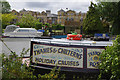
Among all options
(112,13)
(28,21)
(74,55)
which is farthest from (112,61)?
(112,13)

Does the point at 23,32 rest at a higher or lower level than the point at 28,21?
lower

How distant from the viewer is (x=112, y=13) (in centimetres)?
1984

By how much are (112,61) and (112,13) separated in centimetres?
1625

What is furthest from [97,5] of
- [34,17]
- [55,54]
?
[55,54]

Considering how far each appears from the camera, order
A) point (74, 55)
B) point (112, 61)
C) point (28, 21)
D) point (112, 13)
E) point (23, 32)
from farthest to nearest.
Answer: point (112, 13), point (28, 21), point (23, 32), point (74, 55), point (112, 61)

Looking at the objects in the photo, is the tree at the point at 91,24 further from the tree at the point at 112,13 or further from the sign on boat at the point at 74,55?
the sign on boat at the point at 74,55

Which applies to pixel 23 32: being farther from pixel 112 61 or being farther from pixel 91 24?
pixel 112 61

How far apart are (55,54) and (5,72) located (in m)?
2.61

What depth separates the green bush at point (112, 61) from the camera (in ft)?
14.6

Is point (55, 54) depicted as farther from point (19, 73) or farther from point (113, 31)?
point (113, 31)

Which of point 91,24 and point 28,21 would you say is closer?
point 91,24

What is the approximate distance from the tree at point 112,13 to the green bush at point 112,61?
14710mm

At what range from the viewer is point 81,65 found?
567cm

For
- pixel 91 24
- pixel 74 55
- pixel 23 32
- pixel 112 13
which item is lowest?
pixel 74 55
